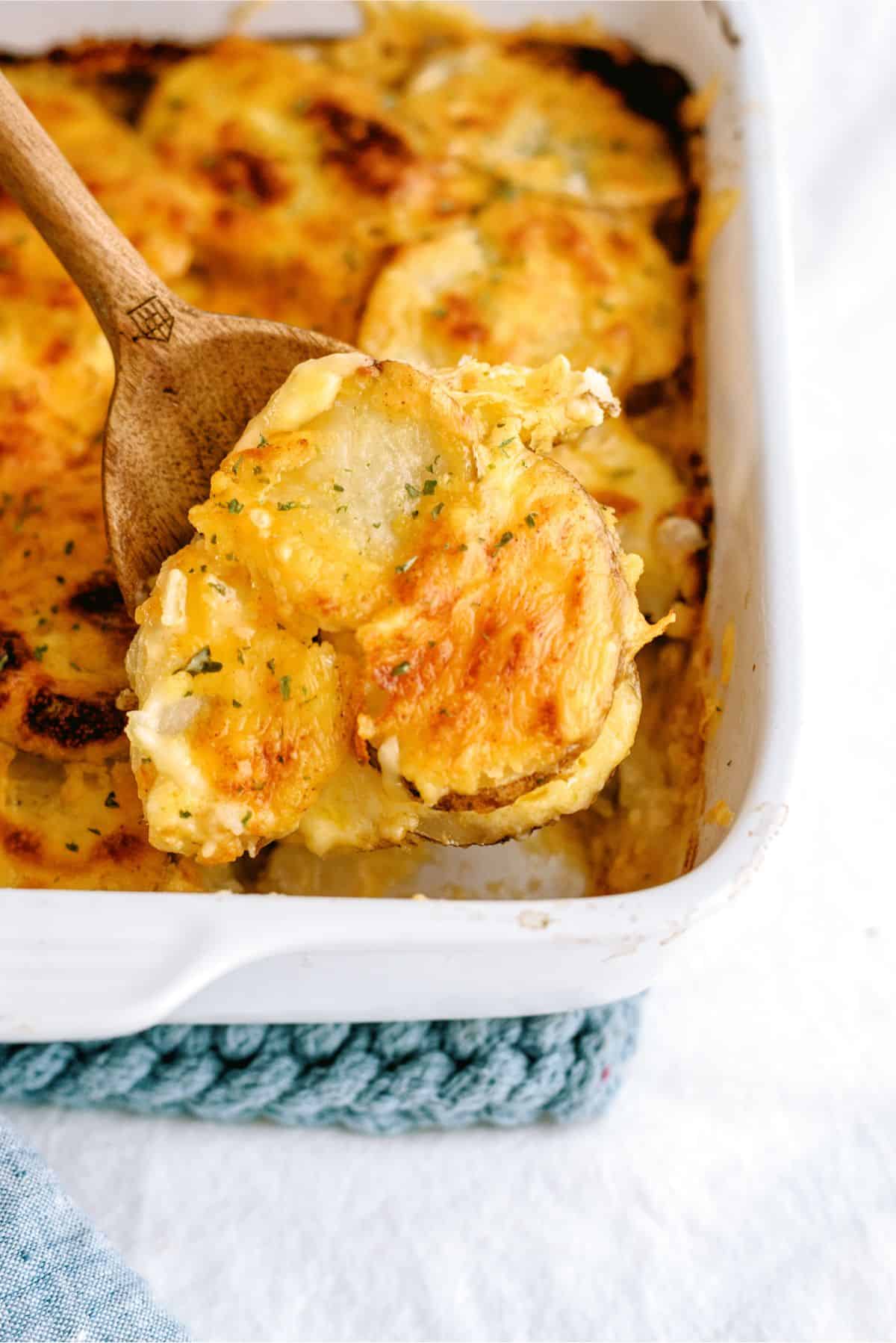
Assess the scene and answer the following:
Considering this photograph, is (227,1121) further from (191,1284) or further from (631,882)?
(631,882)

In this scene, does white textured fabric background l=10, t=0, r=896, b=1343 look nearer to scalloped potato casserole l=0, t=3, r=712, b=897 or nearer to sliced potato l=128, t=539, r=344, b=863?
scalloped potato casserole l=0, t=3, r=712, b=897

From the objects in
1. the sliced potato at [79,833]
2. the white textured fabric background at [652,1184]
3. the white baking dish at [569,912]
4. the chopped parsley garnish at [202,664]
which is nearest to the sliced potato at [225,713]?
the chopped parsley garnish at [202,664]

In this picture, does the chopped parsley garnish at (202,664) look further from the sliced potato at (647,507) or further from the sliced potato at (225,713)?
the sliced potato at (647,507)

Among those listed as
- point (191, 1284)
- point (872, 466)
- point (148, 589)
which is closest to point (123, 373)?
point (148, 589)

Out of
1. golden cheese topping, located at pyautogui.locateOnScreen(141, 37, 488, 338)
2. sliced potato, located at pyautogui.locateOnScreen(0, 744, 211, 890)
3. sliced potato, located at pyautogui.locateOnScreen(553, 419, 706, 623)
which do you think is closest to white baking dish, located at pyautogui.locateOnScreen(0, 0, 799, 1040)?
sliced potato, located at pyautogui.locateOnScreen(553, 419, 706, 623)

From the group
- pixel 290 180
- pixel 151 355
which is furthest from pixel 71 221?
pixel 290 180

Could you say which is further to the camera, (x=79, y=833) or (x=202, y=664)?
(x=79, y=833)

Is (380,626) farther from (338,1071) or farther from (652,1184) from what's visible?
(652,1184)
